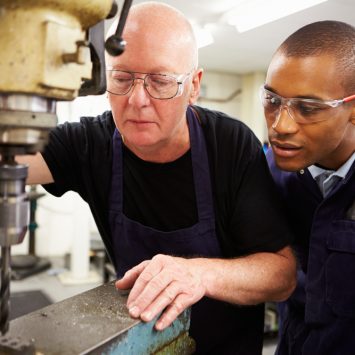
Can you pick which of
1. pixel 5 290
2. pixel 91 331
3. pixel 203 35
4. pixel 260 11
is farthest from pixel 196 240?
pixel 203 35

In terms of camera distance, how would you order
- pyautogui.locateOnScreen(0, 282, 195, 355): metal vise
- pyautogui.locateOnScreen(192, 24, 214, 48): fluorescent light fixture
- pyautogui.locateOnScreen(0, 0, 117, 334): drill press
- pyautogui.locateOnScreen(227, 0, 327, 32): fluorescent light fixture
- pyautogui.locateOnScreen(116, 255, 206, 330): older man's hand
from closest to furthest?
1. pyautogui.locateOnScreen(0, 0, 117, 334): drill press
2. pyautogui.locateOnScreen(0, 282, 195, 355): metal vise
3. pyautogui.locateOnScreen(116, 255, 206, 330): older man's hand
4. pyautogui.locateOnScreen(227, 0, 327, 32): fluorescent light fixture
5. pyautogui.locateOnScreen(192, 24, 214, 48): fluorescent light fixture

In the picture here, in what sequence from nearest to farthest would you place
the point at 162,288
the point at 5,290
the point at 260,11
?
the point at 5,290 < the point at 162,288 < the point at 260,11

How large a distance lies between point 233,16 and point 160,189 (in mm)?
3139

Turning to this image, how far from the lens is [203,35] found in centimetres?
470

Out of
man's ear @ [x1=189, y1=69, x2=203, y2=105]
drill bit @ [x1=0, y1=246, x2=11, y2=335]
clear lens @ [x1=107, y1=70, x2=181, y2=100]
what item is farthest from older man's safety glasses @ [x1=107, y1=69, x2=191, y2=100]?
drill bit @ [x1=0, y1=246, x2=11, y2=335]

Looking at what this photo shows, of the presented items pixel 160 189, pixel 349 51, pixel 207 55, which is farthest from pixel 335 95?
pixel 207 55

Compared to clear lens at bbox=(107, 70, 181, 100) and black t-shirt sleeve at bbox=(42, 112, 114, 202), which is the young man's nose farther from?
black t-shirt sleeve at bbox=(42, 112, 114, 202)

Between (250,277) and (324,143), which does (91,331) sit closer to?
(250,277)

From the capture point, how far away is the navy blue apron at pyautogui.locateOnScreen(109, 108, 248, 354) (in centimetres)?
131

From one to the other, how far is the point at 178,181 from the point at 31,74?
Answer: 80 cm

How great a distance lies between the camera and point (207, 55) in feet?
19.2

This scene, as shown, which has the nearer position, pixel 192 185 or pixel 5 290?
pixel 5 290

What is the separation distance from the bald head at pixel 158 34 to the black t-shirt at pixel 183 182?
Answer: 27 cm

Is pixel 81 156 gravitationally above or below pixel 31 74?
below
